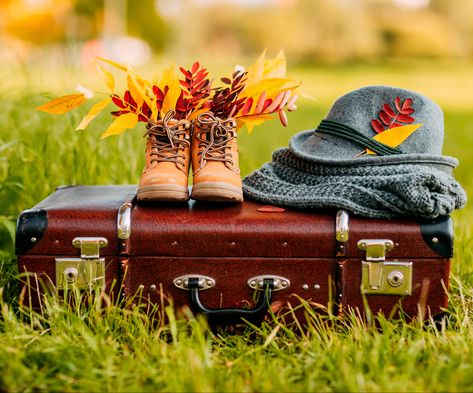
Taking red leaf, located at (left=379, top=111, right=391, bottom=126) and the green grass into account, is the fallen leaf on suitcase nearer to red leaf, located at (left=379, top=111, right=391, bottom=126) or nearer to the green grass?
the green grass

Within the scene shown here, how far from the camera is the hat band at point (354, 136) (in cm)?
A: 259

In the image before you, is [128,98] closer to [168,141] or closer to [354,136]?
[168,141]

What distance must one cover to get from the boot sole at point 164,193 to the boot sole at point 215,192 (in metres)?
0.04

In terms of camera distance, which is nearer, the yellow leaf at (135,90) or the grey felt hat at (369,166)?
the grey felt hat at (369,166)

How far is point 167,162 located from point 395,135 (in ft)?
2.57

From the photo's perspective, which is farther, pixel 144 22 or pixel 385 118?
pixel 144 22

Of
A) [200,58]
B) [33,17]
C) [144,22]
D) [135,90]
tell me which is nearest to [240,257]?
[135,90]

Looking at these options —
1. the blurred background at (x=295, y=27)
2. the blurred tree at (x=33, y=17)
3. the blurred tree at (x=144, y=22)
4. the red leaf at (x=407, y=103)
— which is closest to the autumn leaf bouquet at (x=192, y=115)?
the red leaf at (x=407, y=103)

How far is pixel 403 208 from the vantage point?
2355 millimetres

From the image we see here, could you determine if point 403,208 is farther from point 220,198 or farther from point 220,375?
point 220,375

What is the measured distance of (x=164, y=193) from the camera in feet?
7.95

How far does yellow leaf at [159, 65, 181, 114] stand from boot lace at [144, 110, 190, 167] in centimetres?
9

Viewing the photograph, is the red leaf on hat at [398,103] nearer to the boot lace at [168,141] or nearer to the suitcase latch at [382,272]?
the suitcase latch at [382,272]

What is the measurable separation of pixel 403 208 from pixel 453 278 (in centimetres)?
54
